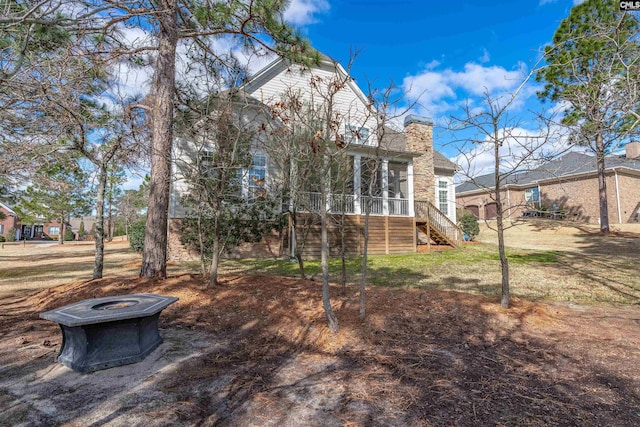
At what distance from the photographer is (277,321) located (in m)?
4.75

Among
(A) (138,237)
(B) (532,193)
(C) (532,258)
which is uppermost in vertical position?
(B) (532,193)

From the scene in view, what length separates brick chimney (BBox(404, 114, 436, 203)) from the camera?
53.2 feet

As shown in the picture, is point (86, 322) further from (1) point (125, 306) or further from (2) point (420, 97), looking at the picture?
(2) point (420, 97)

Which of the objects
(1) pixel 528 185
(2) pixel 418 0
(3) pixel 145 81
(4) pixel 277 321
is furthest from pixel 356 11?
(1) pixel 528 185

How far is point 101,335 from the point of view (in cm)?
323

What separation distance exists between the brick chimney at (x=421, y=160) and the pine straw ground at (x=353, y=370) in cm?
1137

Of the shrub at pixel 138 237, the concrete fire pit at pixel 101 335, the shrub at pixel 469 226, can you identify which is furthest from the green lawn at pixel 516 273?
the shrub at pixel 469 226

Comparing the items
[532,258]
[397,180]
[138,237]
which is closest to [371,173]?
[532,258]

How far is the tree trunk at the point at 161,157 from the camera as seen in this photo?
6.70 meters

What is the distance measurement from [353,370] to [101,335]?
2.61 meters

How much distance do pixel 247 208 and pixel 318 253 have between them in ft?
11.0

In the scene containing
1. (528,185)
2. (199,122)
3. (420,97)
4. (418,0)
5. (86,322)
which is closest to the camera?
(86,322)

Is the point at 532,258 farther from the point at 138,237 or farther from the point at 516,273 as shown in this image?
the point at 138,237

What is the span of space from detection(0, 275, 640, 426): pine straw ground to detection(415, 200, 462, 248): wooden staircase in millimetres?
9538
